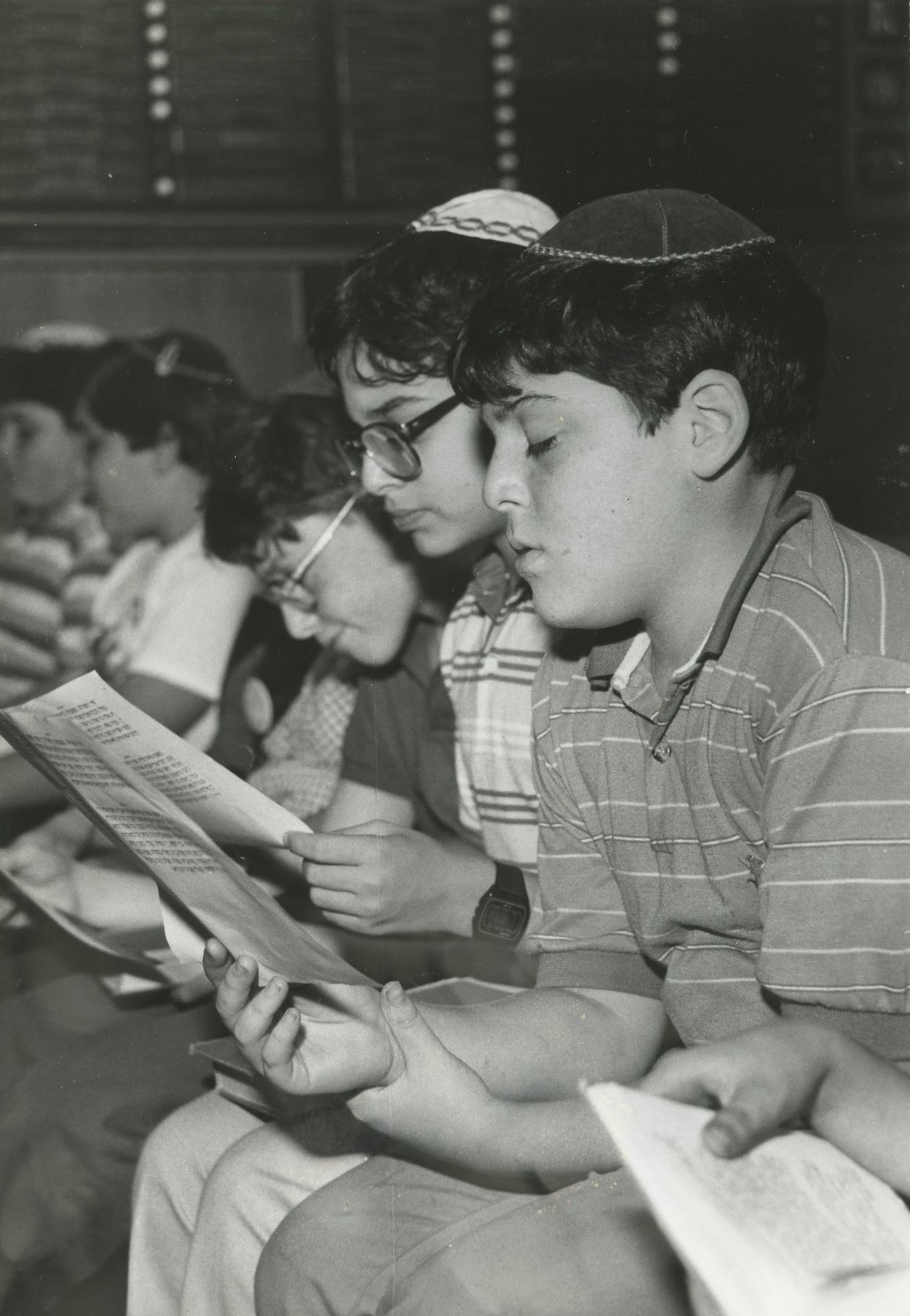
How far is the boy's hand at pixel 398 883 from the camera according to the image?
116 centimetres

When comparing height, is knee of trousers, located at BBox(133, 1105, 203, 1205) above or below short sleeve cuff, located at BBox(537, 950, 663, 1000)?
below

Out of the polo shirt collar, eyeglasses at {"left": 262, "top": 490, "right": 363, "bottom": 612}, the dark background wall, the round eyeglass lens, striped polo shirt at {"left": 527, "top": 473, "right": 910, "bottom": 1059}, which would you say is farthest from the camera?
the dark background wall

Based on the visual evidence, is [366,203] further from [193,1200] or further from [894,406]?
[193,1200]

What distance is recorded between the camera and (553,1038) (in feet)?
3.21

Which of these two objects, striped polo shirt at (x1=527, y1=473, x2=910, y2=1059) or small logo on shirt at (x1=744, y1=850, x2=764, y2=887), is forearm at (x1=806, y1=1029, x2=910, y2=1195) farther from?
small logo on shirt at (x1=744, y1=850, x2=764, y2=887)

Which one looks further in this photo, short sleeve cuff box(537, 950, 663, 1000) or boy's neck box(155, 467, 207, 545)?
boy's neck box(155, 467, 207, 545)

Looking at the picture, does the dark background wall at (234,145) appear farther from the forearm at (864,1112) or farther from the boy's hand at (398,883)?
the forearm at (864,1112)

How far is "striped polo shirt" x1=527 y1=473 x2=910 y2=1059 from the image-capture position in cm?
77

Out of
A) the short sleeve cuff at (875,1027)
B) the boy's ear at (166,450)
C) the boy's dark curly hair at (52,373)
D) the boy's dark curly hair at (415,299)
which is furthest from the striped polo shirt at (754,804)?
the boy's dark curly hair at (52,373)

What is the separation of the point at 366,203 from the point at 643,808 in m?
1.53

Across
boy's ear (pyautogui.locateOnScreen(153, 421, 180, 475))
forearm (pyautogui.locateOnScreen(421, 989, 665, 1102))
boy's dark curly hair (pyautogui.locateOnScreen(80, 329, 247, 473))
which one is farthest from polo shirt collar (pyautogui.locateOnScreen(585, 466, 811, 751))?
boy's ear (pyautogui.locateOnScreen(153, 421, 180, 475))

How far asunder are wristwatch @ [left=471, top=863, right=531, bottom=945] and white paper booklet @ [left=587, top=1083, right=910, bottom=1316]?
579mm

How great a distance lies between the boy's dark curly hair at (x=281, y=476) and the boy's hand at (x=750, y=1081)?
2.84ft

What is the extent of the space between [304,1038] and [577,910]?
23cm
